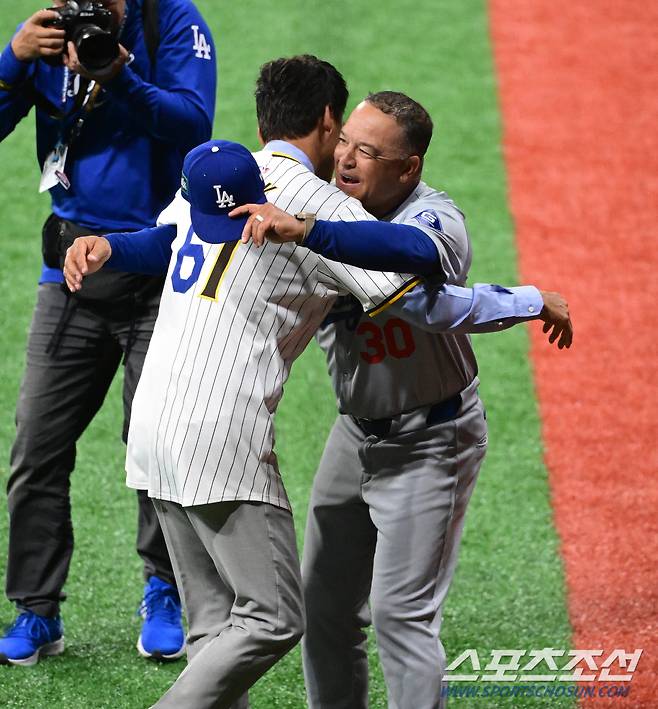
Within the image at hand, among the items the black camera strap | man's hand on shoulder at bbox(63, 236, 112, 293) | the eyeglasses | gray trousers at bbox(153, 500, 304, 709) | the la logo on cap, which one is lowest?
gray trousers at bbox(153, 500, 304, 709)

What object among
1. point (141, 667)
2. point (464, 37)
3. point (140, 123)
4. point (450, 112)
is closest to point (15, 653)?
point (141, 667)

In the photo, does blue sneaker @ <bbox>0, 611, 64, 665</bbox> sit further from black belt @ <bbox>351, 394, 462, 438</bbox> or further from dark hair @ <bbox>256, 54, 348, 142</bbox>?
dark hair @ <bbox>256, 54, 348, 142</bbox>

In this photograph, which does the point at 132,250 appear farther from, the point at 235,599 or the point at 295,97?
the point at 235,599

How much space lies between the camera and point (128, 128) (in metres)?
3.70

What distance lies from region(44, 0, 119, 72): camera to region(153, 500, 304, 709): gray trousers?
1316mm

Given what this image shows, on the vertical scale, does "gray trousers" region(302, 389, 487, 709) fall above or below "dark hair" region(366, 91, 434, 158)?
below

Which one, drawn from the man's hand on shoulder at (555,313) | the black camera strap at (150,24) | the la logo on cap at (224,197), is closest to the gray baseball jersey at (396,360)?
the man's hand on shoulder at (555,313)

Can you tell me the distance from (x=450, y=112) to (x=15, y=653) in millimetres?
5495

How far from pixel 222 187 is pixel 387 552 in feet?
3.21

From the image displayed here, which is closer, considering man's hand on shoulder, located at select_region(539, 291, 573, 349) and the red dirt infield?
man's hand on shoulder, located at select_region(539, 291, 573, 349)

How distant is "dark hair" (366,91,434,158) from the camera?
2.93 m

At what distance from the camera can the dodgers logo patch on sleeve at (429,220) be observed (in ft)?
9.19

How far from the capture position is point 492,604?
426 centimetres

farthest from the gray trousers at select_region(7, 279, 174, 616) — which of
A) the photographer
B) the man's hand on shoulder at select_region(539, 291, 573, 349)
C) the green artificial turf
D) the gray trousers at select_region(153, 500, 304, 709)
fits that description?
the man's hand on shoulder at select_region(539, 291, 573, 349)
